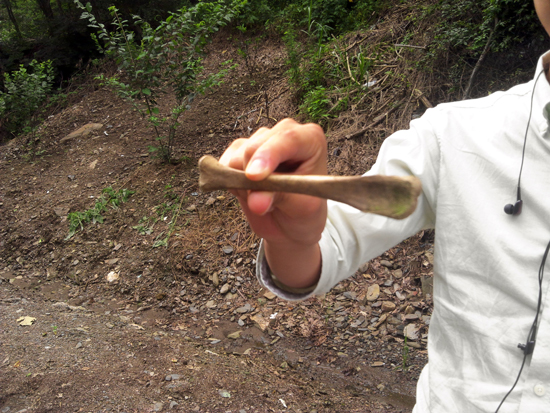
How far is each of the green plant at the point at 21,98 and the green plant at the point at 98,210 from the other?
3.31m

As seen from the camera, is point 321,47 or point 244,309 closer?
point 244,309

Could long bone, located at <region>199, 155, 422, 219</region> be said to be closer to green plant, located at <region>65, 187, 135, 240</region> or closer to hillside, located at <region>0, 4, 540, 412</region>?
hillside, located at <region>0, 4, 540, 412</region>

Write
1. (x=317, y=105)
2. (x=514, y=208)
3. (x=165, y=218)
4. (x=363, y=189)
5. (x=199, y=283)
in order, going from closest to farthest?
(x=363, y=189)
(x=514, y=208)
(x=199, y=283)
(x=165, y=218)
(x=317, y=105)

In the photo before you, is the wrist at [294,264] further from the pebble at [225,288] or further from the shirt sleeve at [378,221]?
the pebble at [225,288]

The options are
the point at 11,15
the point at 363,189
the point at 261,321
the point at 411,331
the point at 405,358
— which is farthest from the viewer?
the point at 11,15

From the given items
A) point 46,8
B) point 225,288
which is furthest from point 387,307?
point 46,8

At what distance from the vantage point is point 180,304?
158 inches

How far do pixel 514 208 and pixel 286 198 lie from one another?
549 mm

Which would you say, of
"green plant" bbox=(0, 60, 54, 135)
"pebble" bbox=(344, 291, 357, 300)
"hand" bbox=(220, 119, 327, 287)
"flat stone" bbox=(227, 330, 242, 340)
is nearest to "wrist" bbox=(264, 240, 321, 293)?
"hand" bbox=(220, 119, 327, 287)

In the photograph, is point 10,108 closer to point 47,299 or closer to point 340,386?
point 47,299

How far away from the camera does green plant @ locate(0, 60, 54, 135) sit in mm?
7234

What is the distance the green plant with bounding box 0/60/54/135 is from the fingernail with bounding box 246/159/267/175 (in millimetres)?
7725

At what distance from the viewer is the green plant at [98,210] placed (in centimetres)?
505

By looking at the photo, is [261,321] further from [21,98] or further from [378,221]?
[21,98]
